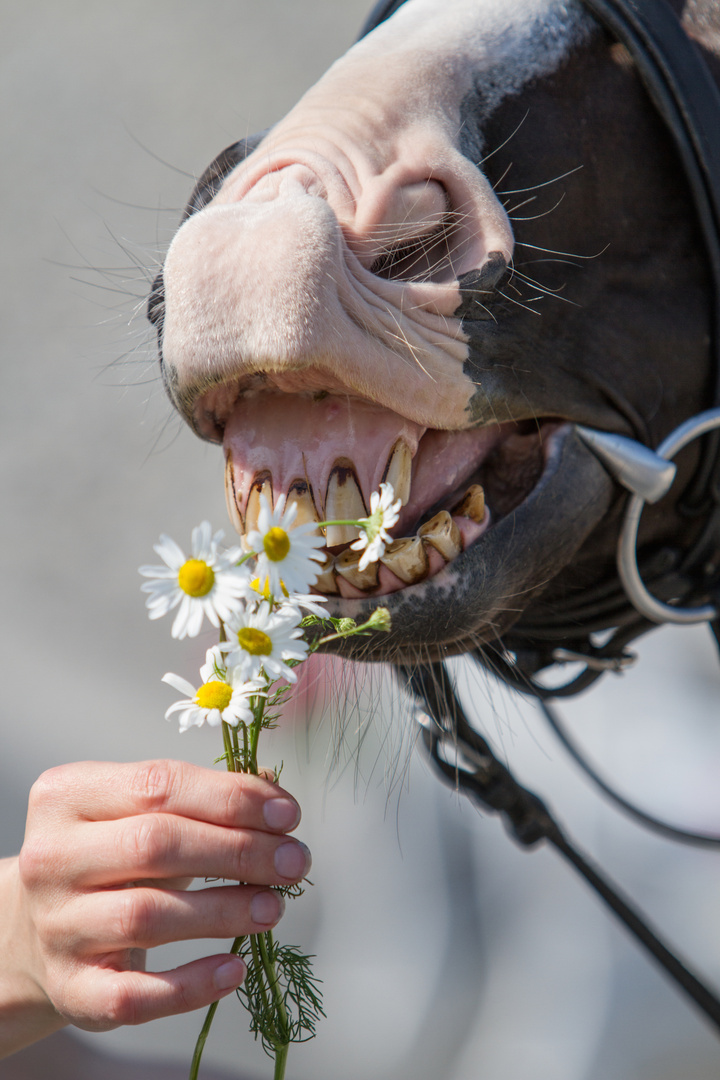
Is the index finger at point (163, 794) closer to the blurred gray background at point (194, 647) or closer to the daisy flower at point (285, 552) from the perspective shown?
the daisy flower at point (285, 552)

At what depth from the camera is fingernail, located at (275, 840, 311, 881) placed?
16.3 inches

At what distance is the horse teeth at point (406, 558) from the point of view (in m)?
0.54

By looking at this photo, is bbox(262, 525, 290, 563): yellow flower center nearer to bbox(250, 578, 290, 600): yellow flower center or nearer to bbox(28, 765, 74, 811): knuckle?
bbox(250, 578, 290, 600): yellow flower center

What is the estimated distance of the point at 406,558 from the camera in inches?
21.5

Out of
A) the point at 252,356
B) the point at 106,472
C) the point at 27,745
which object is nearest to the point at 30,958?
the point at 252,356

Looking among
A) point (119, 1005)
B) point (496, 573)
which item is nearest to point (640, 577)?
point (496, 573)

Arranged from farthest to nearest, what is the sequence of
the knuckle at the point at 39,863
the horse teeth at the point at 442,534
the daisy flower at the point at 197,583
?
the horse teeth at the point at 442,534 < the knuckle at the point at 39,863 < the daisy flower at the point at 197,583

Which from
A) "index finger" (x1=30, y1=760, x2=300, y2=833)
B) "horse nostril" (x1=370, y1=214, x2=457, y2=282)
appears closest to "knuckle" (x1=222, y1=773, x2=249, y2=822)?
"index finger" (x1=30, y1=760, x2=300, y2=833)

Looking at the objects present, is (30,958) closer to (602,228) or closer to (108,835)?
(108,835)

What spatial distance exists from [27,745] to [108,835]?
1593 mm

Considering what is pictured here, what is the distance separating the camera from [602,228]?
2.26 ft

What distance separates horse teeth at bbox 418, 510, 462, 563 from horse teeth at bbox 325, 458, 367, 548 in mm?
49

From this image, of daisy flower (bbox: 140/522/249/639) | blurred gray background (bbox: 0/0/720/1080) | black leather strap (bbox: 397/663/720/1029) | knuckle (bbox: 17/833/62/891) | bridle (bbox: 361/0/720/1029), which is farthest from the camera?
blurred gray background (bbox: 0/0/720/1080)

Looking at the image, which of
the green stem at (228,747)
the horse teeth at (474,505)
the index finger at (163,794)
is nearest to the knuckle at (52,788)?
the index finger at (163,794)
